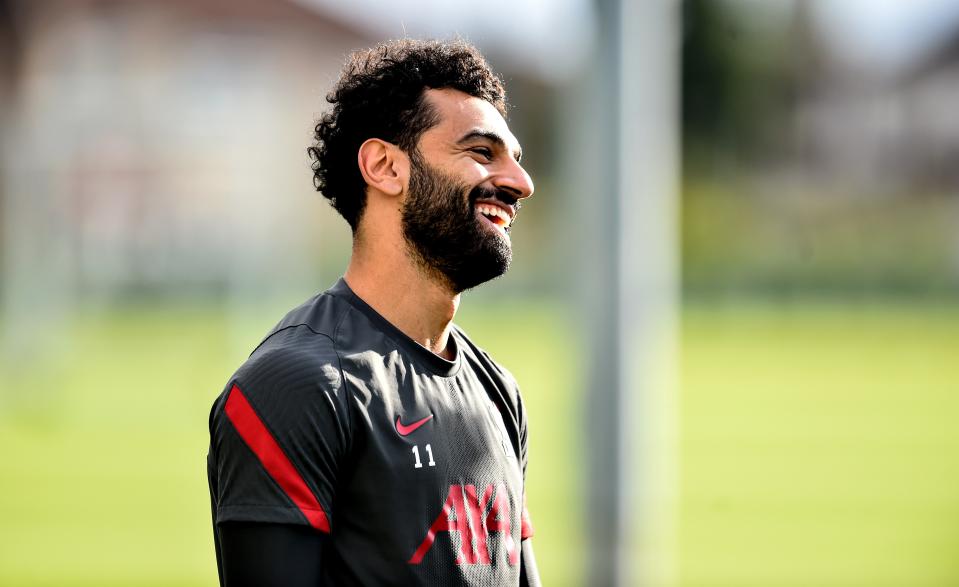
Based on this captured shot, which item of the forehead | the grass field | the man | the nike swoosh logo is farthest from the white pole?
the nike swoosh logo

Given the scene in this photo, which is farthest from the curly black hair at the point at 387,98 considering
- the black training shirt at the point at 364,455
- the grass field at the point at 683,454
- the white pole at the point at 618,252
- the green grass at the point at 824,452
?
the green grass at the point at 824,452

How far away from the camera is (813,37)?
3153 centimetres

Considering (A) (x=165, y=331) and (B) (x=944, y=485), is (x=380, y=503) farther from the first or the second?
(A) (x=165, y=331)

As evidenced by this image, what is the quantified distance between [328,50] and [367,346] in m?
33.3

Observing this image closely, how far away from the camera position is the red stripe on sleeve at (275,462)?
1967mm

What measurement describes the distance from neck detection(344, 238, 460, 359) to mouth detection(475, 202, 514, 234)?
0.16 m

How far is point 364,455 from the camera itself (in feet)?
6.72

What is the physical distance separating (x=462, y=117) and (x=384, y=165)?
0.18 m

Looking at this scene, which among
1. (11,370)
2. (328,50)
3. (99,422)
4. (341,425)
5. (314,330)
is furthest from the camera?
(328,50)

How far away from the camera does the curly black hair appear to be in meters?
2.33

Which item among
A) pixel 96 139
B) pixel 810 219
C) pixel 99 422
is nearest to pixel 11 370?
pixel 99 422

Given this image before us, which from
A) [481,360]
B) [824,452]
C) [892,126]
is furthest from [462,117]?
[892,126]

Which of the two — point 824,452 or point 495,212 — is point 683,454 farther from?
point 495,212

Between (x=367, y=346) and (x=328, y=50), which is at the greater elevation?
(x=328, y=50)
